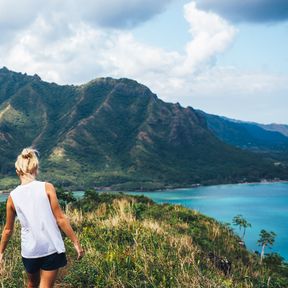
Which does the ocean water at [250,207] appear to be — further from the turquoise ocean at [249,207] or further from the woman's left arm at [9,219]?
the woman's left arm at [9,219]

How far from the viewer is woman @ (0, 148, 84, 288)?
4289 millimetres

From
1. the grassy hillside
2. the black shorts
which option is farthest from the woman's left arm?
the grassy hillside

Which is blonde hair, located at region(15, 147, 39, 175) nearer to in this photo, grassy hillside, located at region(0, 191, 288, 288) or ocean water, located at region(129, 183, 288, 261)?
grassy hillside, located at region(0, 191, 288, 288)

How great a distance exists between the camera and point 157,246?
794 cm

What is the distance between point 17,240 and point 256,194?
631 feet

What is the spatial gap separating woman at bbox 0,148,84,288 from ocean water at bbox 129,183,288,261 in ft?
299

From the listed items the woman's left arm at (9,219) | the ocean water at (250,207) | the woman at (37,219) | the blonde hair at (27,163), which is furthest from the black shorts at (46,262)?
the ocean water at (250,207)

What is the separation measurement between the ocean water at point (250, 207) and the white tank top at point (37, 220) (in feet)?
300

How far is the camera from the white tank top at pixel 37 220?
4.29 meters

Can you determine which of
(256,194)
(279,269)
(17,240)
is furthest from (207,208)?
(17,240)

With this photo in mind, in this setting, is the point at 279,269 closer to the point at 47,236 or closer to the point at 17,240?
the point at 17,240

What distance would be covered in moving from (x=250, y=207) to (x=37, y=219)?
523 ft

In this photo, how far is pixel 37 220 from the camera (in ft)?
14.1

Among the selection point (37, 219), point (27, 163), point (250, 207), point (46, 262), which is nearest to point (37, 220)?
point (37, 219)
